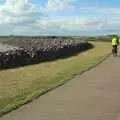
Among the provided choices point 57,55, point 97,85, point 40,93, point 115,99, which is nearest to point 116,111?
point 115,99

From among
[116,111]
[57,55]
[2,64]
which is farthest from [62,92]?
[57,55]

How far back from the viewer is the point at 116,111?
11422 millimetres

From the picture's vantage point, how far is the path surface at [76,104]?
10.7 metres

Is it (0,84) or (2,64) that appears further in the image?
(2,64)

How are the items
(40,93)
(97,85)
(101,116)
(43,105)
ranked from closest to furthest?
1. (101,116)
2. (43,105)
3. (40,93)
4. (97,85)

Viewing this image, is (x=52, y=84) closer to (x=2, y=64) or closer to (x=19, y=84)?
(x=19, y=84)

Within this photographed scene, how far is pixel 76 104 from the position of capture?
489 inches

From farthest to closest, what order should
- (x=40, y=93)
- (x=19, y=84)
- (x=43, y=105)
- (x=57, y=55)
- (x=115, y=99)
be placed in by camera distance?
(x=57, y=55) < (x=19, y=84) < (x=40, y=93) < (x=115, y=99) < (x=43, y=105)

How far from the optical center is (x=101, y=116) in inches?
423

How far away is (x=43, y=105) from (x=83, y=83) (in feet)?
18.2

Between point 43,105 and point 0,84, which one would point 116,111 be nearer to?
point 43,105

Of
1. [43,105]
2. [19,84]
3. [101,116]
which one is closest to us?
[101,116]

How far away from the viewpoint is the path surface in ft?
35.0

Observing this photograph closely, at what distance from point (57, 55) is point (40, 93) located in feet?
81.3
